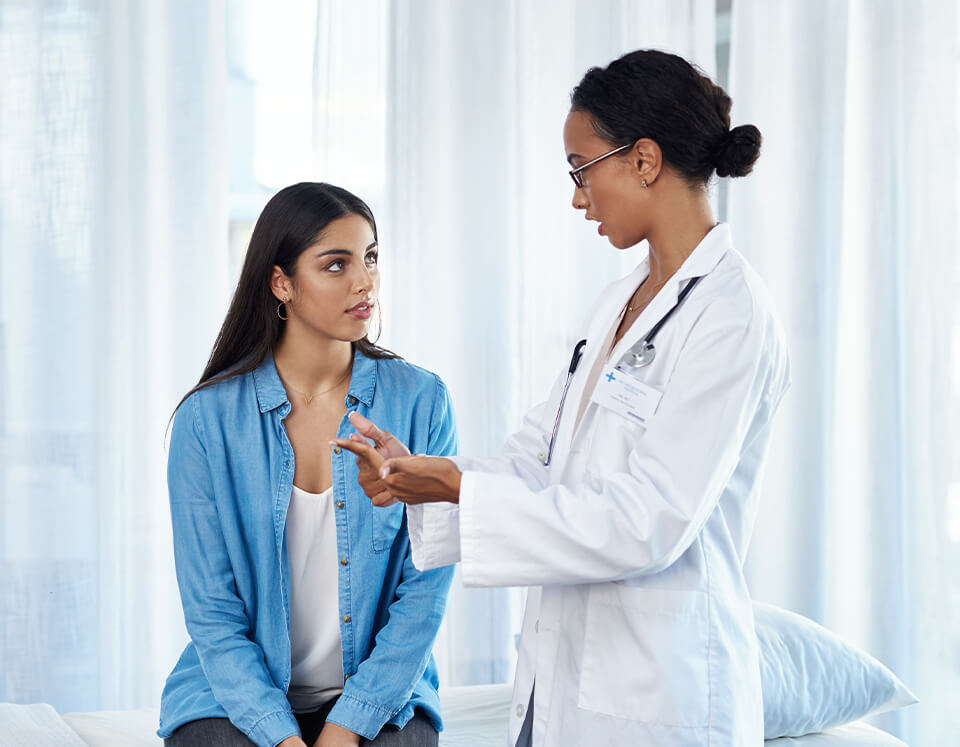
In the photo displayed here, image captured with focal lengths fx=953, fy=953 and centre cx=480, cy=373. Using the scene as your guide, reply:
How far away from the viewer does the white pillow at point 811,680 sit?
5.86 feet

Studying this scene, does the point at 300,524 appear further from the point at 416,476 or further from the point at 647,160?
the point at 647,160

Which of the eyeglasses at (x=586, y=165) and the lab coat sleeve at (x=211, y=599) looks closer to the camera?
the eyeglasses at (x=586, y=165)

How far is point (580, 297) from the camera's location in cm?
284

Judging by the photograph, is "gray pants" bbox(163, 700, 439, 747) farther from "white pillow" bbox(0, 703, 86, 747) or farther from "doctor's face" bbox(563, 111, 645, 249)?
"doctor's face" bbox(563, 111, 645, 249)

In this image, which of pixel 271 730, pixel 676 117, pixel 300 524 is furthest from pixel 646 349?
pixel 271 730

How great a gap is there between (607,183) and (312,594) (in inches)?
34.5

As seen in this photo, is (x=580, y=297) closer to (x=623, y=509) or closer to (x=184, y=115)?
(x=184, y=115)

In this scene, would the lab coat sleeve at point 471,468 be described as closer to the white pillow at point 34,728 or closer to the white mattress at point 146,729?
the white mattress at point 146,729

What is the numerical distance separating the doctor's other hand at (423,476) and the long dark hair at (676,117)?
1.68ft

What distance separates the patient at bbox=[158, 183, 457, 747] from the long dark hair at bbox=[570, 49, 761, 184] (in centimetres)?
59

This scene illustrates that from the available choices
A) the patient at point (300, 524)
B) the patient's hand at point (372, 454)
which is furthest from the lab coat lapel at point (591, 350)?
the patient at point (300, 524)

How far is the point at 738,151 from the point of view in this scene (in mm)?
1292

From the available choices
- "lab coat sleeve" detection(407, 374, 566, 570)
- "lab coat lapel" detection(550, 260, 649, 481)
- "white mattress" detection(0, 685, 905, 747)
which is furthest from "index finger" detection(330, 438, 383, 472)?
"white mattress" detection(0, 685, 905, 747)

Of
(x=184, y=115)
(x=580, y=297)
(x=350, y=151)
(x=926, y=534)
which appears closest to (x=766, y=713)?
(x=926, y=534)
